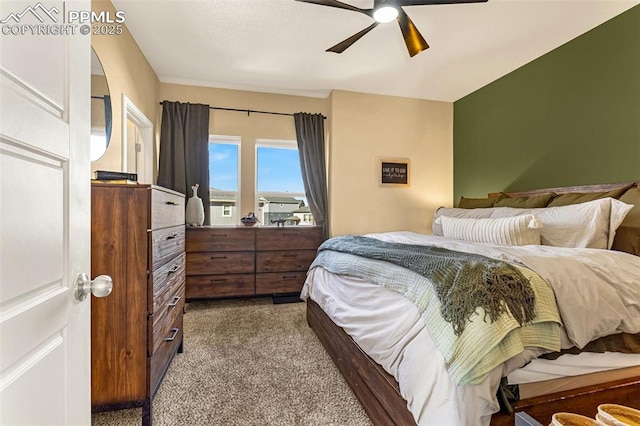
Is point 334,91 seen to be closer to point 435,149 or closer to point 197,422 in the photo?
point 435,149

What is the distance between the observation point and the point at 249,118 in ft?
12.6

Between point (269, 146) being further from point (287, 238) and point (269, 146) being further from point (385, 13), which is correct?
point (385, 13)

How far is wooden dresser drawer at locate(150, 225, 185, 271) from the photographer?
58.8 inches

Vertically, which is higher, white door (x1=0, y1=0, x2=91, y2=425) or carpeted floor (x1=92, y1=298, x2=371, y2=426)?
white door (x1=0, y1=0, x2=91, y2=425)

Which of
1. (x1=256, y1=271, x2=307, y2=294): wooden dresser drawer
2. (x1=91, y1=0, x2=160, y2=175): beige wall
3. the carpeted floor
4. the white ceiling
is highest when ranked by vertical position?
the white ceiling

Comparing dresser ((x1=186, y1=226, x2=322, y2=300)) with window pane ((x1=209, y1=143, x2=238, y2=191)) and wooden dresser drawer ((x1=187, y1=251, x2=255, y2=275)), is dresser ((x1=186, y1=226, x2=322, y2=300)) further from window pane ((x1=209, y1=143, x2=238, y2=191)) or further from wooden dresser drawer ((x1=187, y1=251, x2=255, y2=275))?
window pane ((x1=209, y1=143, x2=238, y2=191))

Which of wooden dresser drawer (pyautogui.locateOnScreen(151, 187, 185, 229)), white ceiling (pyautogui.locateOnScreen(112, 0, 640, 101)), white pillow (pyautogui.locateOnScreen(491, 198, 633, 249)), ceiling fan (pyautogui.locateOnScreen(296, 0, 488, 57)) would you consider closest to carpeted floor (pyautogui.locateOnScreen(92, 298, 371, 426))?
wooden dresser drawer (pyautogui.locateOnScreen(151, 187, 185, 229))

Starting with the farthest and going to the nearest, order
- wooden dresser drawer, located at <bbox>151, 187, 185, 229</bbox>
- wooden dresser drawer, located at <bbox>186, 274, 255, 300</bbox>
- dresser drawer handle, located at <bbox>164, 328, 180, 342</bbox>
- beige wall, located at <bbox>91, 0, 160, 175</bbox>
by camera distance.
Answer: wooden dresser drawer, located at <bbox>186, 274, 255, 300</bbox> < beige wall, located at <bbox>91, 0, 160, 175</bbox> < dresser drawer handle, located at <bbox>164, 328, 180, 342</bbox> < wooden dresser drawer, located at <bbox>151, 187, 185, 229</bbox>

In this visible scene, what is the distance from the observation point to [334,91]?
378cm

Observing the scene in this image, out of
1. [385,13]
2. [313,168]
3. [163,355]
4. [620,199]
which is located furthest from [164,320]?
[620,199]

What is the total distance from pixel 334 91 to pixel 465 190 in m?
2.19

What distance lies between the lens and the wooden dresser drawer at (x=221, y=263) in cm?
322

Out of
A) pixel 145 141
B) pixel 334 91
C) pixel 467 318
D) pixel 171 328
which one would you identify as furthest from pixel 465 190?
pixel 145 141

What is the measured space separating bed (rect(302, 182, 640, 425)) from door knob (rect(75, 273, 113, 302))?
3.40 ft
